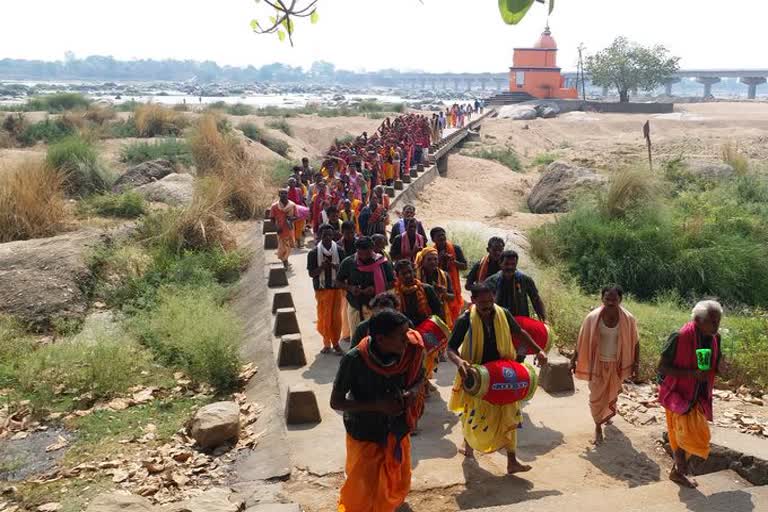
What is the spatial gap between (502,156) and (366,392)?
95.0 ft

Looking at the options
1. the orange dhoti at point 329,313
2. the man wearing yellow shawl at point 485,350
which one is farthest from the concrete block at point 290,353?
the man wearing yellow shawl at point 485,350

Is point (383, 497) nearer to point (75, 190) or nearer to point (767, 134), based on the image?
point (75, 190)

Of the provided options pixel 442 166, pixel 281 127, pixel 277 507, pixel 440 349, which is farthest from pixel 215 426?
pixel 281 127

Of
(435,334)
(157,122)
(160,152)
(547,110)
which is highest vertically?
(547,110)

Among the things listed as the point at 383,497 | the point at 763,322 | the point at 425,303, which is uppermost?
the point at 425,303

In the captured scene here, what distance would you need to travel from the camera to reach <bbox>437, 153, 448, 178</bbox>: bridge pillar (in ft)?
93.3

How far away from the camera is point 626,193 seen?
14852 mm

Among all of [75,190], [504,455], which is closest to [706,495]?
[504,455]

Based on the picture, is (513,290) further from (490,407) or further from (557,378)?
(557,378)

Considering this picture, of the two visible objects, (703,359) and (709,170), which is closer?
(703,359)

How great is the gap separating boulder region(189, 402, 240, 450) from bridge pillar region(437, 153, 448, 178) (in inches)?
890

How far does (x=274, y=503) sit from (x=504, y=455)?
1805mm

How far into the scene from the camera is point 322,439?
19.1ft

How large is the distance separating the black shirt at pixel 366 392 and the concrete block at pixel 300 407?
205 cm
